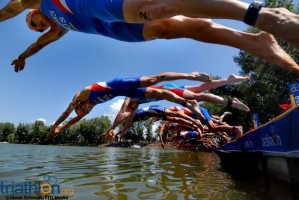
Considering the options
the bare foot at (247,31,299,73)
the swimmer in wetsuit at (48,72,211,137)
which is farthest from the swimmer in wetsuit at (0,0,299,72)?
the swimmer in wetsuit at (48,72,211,137)

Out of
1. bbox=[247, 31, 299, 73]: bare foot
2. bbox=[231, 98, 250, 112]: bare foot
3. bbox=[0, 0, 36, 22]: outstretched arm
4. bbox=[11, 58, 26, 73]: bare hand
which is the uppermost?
bbox=[0, 0, 36, 22]: outstretched arm

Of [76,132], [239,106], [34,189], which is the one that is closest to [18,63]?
[34,189]

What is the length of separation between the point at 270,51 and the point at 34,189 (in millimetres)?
3455

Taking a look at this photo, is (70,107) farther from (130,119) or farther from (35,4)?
(35,4)

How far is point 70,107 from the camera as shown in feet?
24.1

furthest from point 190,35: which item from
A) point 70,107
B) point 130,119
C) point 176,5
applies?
point 130,119

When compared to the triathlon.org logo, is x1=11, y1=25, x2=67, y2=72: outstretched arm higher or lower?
higher

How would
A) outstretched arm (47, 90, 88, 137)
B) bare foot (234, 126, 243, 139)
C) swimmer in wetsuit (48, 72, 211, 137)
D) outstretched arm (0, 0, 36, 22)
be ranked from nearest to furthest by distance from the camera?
1. outstretched arm (0, 0, 36, 22)
2. outstretched arm (47, 90, 88, 137)
3. swimmer in wetsuit (48, 72, 211, 137)
4. bare foot (234, 126, 243, 139)

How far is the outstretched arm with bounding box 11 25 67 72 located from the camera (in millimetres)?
4148

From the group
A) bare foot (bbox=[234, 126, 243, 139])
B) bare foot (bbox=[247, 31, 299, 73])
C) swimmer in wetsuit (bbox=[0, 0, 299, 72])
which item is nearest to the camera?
swimmer in wetsuit (bbox=[0, 0, 299, 72])

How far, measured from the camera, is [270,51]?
2.26 metres

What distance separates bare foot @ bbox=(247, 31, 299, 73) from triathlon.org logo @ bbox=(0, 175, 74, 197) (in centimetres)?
280

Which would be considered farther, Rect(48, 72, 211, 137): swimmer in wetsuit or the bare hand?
Rect(48, 72, 211, 137): swimmer in wetsuit

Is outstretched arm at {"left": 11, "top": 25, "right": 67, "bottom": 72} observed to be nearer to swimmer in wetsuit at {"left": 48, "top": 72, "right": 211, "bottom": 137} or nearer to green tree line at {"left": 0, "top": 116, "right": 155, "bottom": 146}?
swimmer in wetsuit at {"left": 48, "top": 72, "right": 211, "bottom": 137}
